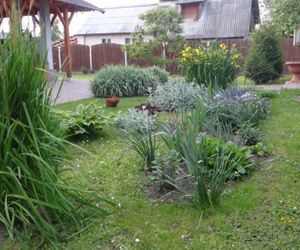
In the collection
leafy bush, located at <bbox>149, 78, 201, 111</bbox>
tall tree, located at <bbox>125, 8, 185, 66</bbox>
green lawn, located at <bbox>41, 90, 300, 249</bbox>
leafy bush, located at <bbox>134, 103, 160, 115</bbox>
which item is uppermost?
tall tree, located at <bbox>125, 8, 185, 66</bbox>

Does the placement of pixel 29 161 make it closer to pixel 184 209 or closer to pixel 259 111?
pixel 184 209

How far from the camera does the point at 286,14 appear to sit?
13148 mm

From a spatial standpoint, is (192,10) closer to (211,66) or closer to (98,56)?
(98,56)

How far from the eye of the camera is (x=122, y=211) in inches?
102

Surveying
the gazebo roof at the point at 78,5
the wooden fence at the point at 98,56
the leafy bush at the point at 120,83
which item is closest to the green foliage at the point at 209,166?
the leafy bush at the point at 120,83

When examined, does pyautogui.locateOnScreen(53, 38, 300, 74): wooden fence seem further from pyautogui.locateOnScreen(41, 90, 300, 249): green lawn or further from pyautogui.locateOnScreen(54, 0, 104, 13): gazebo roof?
pyautogui.locateOnScreen(41, 90, 300, 249): green lawn

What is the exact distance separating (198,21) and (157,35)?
867 cm

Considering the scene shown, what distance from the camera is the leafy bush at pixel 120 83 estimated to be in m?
8.81

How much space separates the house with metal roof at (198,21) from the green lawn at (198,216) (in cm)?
1923

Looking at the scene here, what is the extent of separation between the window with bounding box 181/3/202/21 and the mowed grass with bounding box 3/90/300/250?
73.9 ft

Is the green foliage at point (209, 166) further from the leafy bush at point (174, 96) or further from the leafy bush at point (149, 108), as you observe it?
the leafy bush at point (174, 96)

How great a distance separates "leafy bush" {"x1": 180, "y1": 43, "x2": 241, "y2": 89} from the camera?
690cm

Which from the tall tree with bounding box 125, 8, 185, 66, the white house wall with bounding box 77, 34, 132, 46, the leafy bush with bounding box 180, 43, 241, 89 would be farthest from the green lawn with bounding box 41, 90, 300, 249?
the white house wall with bounding box 77, 34, 132, 46

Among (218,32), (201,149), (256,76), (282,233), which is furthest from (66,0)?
(218,32)
